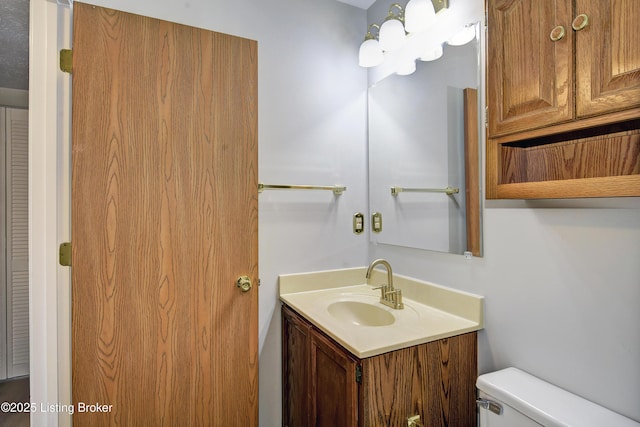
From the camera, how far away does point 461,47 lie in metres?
1.33

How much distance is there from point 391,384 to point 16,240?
10.2 ft

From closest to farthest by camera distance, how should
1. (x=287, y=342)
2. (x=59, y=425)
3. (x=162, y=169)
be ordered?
(x=59, y=425) < (x=162, y=169) < (x=287, y=342)

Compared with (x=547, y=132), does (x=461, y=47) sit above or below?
above

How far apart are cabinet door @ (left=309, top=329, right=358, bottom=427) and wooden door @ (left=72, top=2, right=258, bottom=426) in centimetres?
37

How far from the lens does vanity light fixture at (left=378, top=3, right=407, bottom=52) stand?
1.56 meters

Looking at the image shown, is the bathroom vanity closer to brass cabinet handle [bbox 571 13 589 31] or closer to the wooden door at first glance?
the wooden door

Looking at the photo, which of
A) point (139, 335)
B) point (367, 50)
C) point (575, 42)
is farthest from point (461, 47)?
point (139, 335)

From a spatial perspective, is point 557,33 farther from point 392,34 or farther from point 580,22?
point 392,34

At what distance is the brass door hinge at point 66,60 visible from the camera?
1244 mm

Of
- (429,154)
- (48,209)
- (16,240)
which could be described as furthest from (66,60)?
(16,240)

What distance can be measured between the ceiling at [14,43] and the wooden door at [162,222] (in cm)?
83

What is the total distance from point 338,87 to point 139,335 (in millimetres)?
1574

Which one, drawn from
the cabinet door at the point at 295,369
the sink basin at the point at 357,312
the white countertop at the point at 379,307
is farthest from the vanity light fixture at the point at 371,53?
the cabinet door at the point at 295,369

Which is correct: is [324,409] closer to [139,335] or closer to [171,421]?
[171,421]
